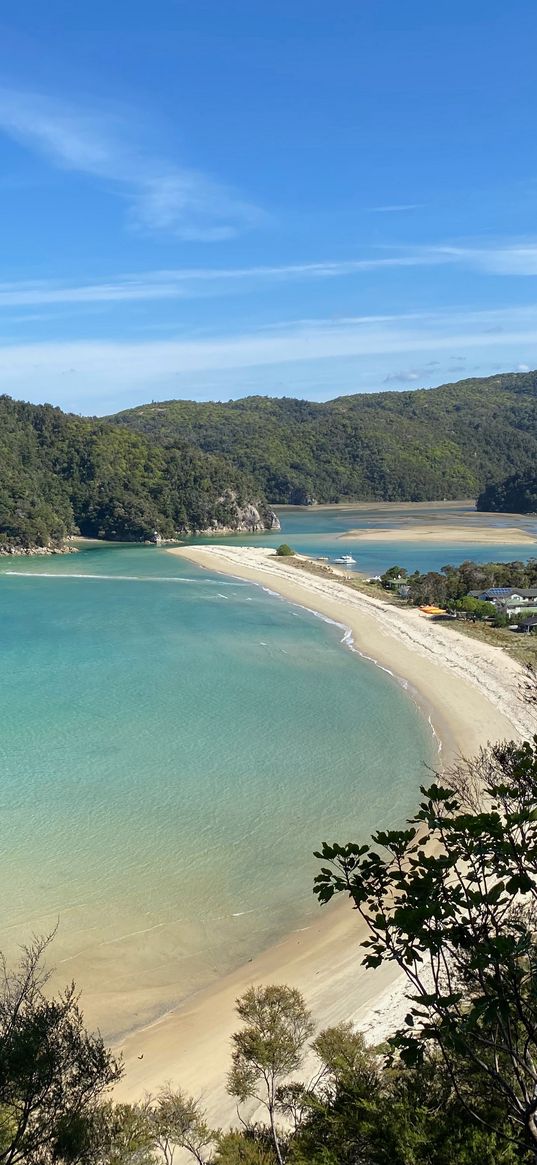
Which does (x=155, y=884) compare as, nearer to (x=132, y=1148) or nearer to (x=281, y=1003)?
(x=281, y=1003)

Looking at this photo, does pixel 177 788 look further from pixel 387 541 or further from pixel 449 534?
pixel 449 534

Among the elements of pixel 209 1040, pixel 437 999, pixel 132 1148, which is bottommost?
pixel 209 1040

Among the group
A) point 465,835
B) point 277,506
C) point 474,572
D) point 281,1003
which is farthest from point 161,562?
point 277,506

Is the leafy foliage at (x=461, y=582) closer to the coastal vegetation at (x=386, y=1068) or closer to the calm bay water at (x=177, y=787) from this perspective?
the calm bay water at (x=177, y=787)

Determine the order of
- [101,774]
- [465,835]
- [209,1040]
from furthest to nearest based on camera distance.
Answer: [101,774], [209,1040], [465,835]

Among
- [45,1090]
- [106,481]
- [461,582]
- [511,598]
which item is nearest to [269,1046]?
[45,1090]

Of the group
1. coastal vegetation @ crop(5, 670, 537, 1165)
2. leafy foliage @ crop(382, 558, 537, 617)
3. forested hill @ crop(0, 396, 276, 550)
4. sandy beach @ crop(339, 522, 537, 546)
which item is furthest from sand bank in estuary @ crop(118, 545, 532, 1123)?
forested hill @ crop(0, 396, 276, 550)

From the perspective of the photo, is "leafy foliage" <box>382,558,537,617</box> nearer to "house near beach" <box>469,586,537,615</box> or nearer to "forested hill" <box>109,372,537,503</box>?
"house near beach" <box>469,586,537,615</box>

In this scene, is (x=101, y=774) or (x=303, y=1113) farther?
(x=101, y=774)
